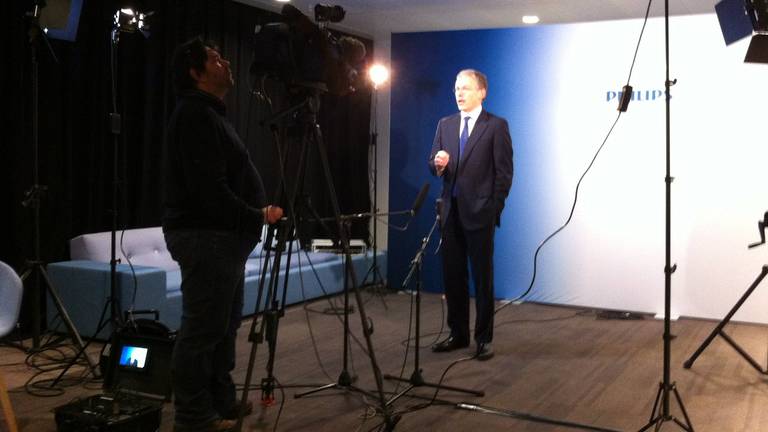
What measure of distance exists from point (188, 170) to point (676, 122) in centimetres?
425

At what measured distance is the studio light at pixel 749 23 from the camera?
3.13 m

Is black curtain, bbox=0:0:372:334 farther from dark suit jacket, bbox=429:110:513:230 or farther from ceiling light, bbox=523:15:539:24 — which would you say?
ceiling light, bbox=523:15:539:24

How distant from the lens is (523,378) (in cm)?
430

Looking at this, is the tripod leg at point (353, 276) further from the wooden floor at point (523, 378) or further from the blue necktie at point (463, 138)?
the blue necktie at point (463, 138)

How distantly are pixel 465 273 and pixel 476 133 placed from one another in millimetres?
862

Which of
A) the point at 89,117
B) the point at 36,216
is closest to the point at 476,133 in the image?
the point at 36,216

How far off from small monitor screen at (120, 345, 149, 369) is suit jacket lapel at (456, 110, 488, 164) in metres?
2.18

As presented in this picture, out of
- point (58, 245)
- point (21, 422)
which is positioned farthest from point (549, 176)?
point (21, 422)

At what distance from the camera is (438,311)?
20.3ft

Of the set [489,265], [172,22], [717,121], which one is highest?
[172,22]

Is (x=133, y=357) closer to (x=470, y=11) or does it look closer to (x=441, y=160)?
(x=441, y=160)

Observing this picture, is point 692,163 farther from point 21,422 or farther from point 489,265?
point 21,422

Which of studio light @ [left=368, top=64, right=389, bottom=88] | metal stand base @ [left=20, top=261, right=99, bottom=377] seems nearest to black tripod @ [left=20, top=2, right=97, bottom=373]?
metal stand base @ [left=20, top=261, right=99, bottom=377]

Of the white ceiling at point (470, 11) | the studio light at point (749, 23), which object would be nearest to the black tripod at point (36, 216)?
the white ceiling at point (470, 11)
